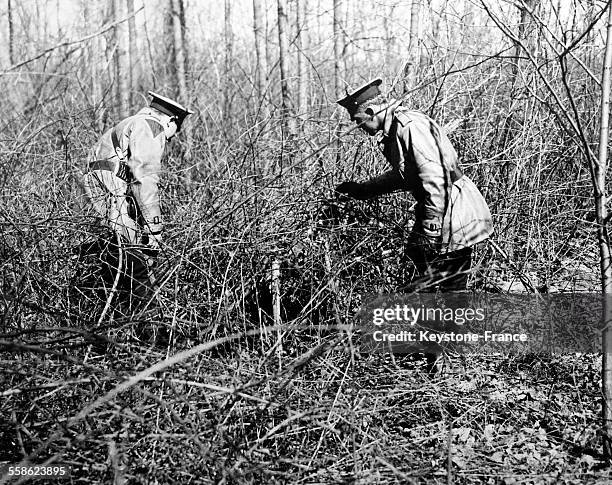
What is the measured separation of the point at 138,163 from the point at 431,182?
2.08 metres

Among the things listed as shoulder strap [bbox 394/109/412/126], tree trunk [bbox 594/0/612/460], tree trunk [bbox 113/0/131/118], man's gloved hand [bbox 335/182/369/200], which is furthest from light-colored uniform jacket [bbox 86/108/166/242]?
tree trunk [bbox 113/0/131/118]

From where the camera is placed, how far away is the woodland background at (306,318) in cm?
285

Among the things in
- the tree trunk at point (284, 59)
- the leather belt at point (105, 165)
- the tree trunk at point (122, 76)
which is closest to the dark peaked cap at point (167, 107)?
the leather belt at point (105, 165)

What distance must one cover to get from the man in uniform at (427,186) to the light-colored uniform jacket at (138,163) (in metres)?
1.37

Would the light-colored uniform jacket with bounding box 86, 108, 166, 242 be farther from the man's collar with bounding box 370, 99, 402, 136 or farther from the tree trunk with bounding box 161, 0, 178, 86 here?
the tree trunk with bounding box 161, 0, 178, 86

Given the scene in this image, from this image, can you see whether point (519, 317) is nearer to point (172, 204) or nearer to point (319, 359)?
point (319, 359)

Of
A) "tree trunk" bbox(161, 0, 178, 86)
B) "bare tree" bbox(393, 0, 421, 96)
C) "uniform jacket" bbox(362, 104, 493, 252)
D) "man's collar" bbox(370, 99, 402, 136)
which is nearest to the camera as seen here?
"uniform jacket" bbox(362, 104, 493, 252)

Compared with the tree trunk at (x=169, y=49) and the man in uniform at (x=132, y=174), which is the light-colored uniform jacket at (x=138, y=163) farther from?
the tree trunk at (x=169, y=49)

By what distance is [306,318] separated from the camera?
14.4 feet

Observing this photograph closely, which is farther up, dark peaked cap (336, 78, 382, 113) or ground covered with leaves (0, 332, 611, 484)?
dark peaked cap (336, 78, 382, 113)

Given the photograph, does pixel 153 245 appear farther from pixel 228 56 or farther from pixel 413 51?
pixel 228 56

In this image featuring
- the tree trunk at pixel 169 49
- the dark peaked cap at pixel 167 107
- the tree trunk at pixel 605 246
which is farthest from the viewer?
the tree trunk at pixel 169 49

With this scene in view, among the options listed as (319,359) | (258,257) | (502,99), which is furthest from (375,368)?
(502,99)

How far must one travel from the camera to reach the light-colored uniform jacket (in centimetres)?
462
